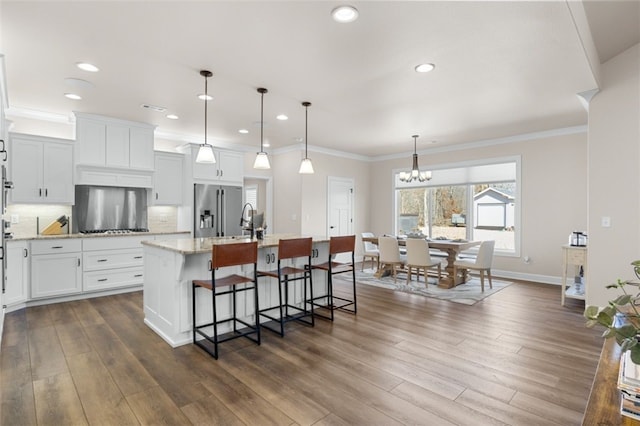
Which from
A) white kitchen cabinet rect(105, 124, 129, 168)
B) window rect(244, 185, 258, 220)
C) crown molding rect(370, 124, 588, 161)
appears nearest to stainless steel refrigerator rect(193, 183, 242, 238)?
white kitchen cabinet rect(105, 124, 129, 168)

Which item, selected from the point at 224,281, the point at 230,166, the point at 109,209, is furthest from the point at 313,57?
the point at 109,209

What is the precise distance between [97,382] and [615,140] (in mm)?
5458

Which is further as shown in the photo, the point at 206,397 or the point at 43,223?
the point at 43,223

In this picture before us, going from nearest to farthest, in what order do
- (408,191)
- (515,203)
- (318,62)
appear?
(318,62) < (515,203) < (408,191)

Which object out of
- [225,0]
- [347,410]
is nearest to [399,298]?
[347,410]

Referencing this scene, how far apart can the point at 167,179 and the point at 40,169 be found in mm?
1717

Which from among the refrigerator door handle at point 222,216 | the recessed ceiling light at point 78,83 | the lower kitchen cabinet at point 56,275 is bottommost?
the lower kitchen cabinet at point 56,275

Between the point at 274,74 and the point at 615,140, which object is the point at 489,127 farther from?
the point at 274,74

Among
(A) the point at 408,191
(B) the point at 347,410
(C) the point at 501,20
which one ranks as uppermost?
(C) the point at 501,20

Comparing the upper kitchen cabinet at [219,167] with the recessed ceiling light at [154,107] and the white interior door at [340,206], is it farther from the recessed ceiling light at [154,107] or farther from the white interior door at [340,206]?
the white interior door at [340,206]

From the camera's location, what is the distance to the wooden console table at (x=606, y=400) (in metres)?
1.01

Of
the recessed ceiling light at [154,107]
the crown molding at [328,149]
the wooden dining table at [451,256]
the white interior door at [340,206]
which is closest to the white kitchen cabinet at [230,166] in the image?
the crown molding at [328,149]

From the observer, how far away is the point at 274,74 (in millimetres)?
3496

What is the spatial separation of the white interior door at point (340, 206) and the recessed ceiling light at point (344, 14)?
5.29 metres
